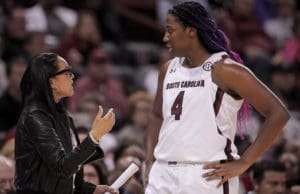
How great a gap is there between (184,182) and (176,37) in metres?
0.85

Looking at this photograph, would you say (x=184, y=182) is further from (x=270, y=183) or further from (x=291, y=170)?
(x=291, y=170)

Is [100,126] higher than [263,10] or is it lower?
higher

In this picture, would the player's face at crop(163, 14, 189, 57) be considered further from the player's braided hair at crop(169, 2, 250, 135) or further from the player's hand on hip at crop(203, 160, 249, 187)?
the player's hand on hip at crop(203, 160, 249, 187)

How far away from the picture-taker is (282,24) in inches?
491

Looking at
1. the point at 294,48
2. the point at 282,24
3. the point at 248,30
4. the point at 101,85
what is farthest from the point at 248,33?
the point at 101,85

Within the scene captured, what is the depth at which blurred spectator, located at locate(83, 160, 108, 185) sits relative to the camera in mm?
6566

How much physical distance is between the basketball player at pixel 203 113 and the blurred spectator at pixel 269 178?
2.19m

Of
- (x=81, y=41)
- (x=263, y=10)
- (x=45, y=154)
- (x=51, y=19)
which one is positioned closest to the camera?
(x=45, y=154)

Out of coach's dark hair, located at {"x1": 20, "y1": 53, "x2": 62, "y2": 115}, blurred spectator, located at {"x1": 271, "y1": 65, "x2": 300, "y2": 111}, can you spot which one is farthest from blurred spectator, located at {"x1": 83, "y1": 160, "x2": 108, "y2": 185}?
blurred spectator, located at {"x1": 271, "y1": 65, "x2": 300, "y2": 111}

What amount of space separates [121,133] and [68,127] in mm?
4259

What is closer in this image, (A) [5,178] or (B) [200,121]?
(B) [200,121]

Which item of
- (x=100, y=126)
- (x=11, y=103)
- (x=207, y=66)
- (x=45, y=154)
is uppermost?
(x=207, y=66)

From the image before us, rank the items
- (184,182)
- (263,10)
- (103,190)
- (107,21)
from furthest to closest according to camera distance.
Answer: (263,10) < (107,21) < (103,190) < (184,182)

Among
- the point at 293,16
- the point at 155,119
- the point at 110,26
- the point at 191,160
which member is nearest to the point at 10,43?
the point at 110,26
